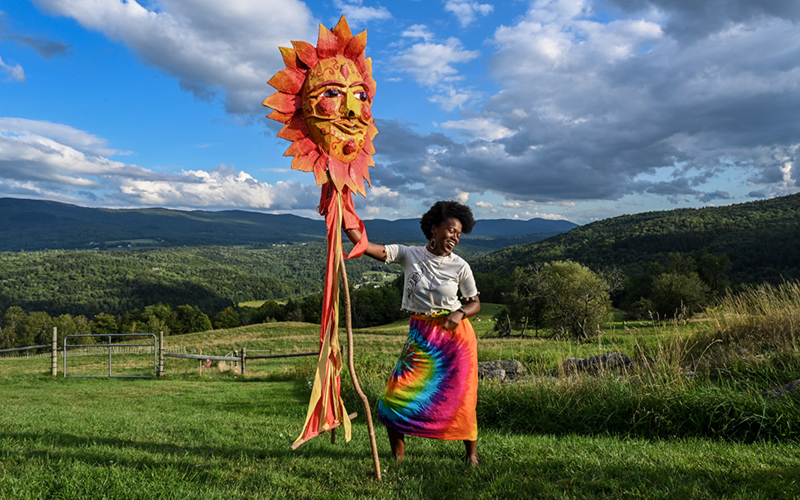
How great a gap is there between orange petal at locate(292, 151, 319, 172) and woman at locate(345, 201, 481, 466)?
0.68m

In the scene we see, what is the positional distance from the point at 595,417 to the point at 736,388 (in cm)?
205

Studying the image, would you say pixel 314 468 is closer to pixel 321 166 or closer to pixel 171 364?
pixel 321 166

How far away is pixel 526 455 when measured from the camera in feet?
14.0

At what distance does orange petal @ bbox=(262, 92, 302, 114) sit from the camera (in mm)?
3615

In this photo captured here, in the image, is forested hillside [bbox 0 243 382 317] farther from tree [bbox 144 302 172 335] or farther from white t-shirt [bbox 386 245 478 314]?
white t-shirt [bbox 386 245 478 314]

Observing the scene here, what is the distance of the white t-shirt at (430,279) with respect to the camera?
3.95 meters

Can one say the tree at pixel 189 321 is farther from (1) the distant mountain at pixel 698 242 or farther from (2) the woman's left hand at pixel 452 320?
(2) the woman's left hand at pixel 452 320

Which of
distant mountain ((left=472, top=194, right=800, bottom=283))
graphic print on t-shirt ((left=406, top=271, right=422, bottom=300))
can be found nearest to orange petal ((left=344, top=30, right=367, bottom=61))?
graphic print on t-shirt ((left=406, top=271, right=422, bottom=300))

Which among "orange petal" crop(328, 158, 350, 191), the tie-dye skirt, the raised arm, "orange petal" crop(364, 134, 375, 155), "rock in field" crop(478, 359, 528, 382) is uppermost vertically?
"orange petal" crop(364, 134, 375, 155)

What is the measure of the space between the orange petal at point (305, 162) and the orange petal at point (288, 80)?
58 centimetres

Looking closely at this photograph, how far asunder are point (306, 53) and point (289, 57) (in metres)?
0.15

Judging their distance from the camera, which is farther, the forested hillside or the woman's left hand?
the forested hillside

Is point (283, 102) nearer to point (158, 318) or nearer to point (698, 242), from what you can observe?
point (158, 318)

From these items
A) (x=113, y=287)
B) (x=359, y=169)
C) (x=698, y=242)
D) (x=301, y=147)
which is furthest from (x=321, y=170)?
(x=113, y=287)
